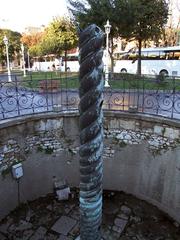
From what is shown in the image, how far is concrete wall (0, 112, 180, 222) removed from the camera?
19.8ft

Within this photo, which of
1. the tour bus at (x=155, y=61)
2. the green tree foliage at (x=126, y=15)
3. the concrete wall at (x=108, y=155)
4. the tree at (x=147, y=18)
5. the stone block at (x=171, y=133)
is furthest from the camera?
the tour bus at (x=155, y=61)

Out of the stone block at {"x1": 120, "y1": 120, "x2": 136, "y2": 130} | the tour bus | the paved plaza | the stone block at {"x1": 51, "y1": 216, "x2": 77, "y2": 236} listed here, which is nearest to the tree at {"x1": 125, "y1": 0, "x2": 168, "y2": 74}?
the tour bus

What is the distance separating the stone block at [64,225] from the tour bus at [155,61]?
621 inches

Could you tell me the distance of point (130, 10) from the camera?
13797mm

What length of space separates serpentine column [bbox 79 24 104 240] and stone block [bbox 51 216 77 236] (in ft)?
8.91

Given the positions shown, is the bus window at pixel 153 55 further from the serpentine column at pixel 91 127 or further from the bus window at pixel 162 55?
the serpentine column at pixel 91 127

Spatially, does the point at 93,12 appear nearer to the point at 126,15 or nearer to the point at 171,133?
the point at 126,15

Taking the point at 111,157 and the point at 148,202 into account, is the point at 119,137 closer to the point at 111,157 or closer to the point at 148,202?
the point at 111,157

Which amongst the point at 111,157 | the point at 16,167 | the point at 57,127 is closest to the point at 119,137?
the point at 111,157

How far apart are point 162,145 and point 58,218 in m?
3.33

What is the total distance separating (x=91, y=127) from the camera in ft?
8.14

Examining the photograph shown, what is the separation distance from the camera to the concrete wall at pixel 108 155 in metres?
6.03

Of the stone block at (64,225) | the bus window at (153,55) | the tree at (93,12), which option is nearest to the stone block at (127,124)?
the stone block at (64,225)

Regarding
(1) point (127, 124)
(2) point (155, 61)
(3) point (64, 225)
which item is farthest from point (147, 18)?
(3) point (64, 225)
